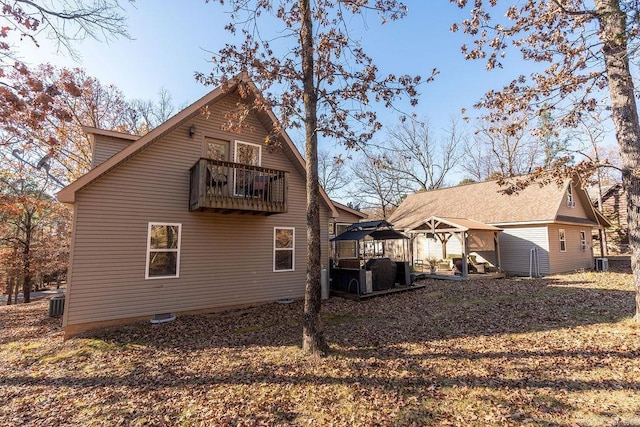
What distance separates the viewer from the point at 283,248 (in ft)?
37.1

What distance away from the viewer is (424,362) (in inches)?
213

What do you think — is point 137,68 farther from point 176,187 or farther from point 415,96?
point 415,96

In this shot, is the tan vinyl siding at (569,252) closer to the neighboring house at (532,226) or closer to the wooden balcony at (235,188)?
the neighboring house at (532,226)

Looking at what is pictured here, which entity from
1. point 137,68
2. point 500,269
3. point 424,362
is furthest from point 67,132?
point 500,269

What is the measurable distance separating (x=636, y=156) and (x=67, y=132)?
24649 mm

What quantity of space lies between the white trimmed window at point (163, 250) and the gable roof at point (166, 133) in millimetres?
1850

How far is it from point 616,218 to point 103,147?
37583 mm

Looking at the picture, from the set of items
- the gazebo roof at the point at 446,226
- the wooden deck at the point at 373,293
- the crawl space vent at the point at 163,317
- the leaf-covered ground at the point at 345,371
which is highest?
the gazebo roof at the point at 446,226

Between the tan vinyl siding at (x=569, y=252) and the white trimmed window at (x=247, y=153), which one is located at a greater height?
the white trimmed window at (x=247, y=153)

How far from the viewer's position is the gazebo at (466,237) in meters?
16.0

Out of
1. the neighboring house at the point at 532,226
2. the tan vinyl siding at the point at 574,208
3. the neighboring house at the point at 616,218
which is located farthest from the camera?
the neighboring house at the point at 616,218

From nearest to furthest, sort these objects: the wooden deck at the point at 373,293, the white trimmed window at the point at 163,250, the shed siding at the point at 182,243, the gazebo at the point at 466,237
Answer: the shed siding at the point at 182,243
the white trimmed window at the point at 163,250
the wooden deck at the point at 373,293
the gazebo at the point at 466,237

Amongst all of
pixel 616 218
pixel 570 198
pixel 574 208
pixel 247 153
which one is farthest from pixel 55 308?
pixel 616 218

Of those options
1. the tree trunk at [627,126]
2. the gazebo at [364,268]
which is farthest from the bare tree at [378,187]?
the tree trunk at [627,126]
